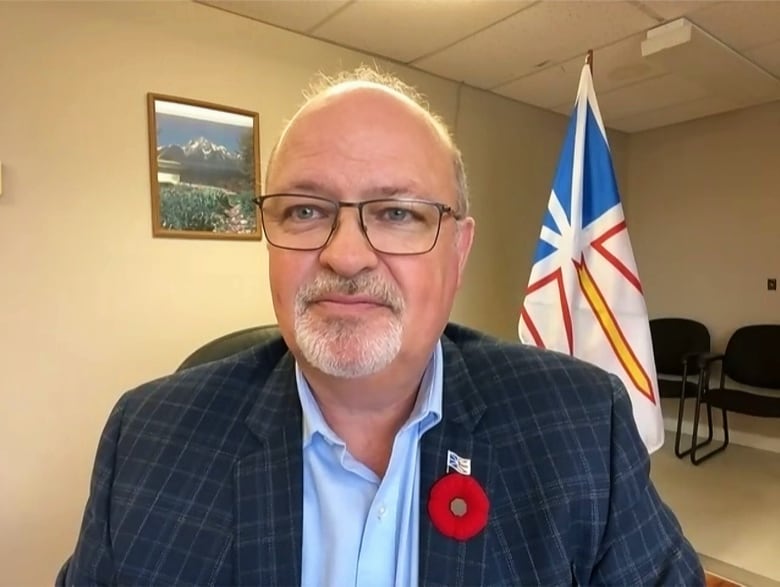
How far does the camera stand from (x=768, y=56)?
2.93 meters

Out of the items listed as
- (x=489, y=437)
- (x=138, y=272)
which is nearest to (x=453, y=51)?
(x=138, y=272)

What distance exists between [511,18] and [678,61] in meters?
0.99

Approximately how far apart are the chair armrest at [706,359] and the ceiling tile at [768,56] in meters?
1.75

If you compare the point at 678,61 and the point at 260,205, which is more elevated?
the point at 678,61

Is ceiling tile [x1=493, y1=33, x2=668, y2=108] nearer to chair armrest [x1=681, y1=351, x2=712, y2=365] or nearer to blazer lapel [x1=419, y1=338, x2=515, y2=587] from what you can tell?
chair armrest [x1=681, y1=351, x2=712, y2=365]

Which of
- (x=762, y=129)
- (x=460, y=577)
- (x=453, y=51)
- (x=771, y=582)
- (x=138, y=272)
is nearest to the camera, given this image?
(x=460, y=577)

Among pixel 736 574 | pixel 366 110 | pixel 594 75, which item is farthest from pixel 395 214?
pixel 594 75

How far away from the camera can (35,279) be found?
1.90 meters

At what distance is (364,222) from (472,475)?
407 mm

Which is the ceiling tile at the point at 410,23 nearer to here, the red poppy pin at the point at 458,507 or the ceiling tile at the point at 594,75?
the ceiling tile at the point at 594,75

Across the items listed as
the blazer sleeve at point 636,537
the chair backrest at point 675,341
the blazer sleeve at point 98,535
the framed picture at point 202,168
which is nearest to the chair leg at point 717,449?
the chair backrest at point 675,341

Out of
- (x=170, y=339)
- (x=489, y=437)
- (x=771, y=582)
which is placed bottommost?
(x=771, y=582)

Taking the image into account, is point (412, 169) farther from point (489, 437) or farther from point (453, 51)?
point (453, 51)

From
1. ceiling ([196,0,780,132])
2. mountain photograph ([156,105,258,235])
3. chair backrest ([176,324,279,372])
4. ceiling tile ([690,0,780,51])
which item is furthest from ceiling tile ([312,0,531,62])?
chair backrest ([176,324,279,372])
